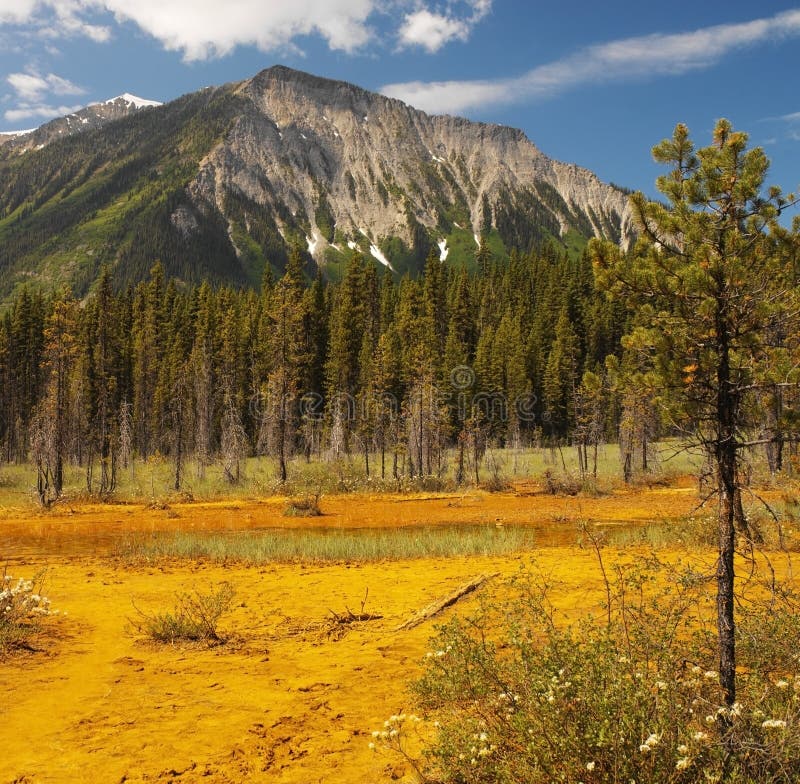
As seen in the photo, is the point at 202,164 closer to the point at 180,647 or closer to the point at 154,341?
the point at 154,341

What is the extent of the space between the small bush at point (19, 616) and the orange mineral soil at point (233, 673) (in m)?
0.25

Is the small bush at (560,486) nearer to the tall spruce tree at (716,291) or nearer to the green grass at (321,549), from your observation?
the green grass at (321,549)

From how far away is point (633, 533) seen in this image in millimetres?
17234

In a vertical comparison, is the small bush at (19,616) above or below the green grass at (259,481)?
above

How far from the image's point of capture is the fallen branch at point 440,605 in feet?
29.8

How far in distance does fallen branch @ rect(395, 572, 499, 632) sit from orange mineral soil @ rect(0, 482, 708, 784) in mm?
151

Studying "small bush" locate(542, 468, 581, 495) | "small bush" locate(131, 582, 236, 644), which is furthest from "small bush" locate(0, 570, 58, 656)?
"small bush" locate(542, 468, 581, 495)

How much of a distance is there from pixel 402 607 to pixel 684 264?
744 centimetres

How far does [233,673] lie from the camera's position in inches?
283

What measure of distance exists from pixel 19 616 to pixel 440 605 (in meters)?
6.35

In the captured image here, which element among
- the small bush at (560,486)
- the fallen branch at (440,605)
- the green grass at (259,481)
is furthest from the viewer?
the small bush at (560,486)

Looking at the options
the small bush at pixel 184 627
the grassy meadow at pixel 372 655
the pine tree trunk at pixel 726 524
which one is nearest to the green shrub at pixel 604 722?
the grassy meadow at pixel 372 655

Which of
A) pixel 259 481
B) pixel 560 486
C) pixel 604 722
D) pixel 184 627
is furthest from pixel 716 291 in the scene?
pixel 259 481

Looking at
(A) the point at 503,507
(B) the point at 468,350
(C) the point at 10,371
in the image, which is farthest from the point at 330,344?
(A) the point at 503,507
